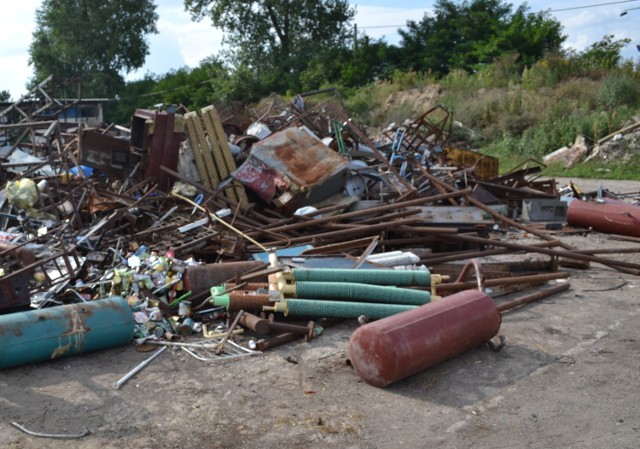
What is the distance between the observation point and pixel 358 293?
5984 millimetres

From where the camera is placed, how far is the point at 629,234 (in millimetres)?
9930

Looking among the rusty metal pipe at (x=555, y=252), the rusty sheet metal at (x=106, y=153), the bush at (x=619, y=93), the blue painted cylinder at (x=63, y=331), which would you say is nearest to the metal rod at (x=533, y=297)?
the rusty metal pipe at (x=555, y=252)

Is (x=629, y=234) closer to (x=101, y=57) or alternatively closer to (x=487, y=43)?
(x=487, y=43)

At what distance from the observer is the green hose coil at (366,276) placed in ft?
20.2

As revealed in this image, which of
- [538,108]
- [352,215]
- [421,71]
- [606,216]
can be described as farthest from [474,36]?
[352,215]

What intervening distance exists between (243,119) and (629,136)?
11.6m

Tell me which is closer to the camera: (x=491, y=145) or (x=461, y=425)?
(x=461, y=425)

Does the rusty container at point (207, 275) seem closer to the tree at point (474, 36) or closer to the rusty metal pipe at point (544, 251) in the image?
the rusty metal pipe at point (544, 251)

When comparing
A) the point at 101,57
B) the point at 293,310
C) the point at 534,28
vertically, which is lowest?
the point at 293,310

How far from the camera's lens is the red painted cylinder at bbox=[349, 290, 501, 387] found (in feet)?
15.3

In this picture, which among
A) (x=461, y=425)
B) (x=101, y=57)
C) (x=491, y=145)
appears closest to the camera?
(x=461, y=425)

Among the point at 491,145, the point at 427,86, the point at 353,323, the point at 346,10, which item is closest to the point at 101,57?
the point at 346,10

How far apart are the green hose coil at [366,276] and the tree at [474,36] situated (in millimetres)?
26145

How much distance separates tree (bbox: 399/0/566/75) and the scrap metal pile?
22.3 metres
